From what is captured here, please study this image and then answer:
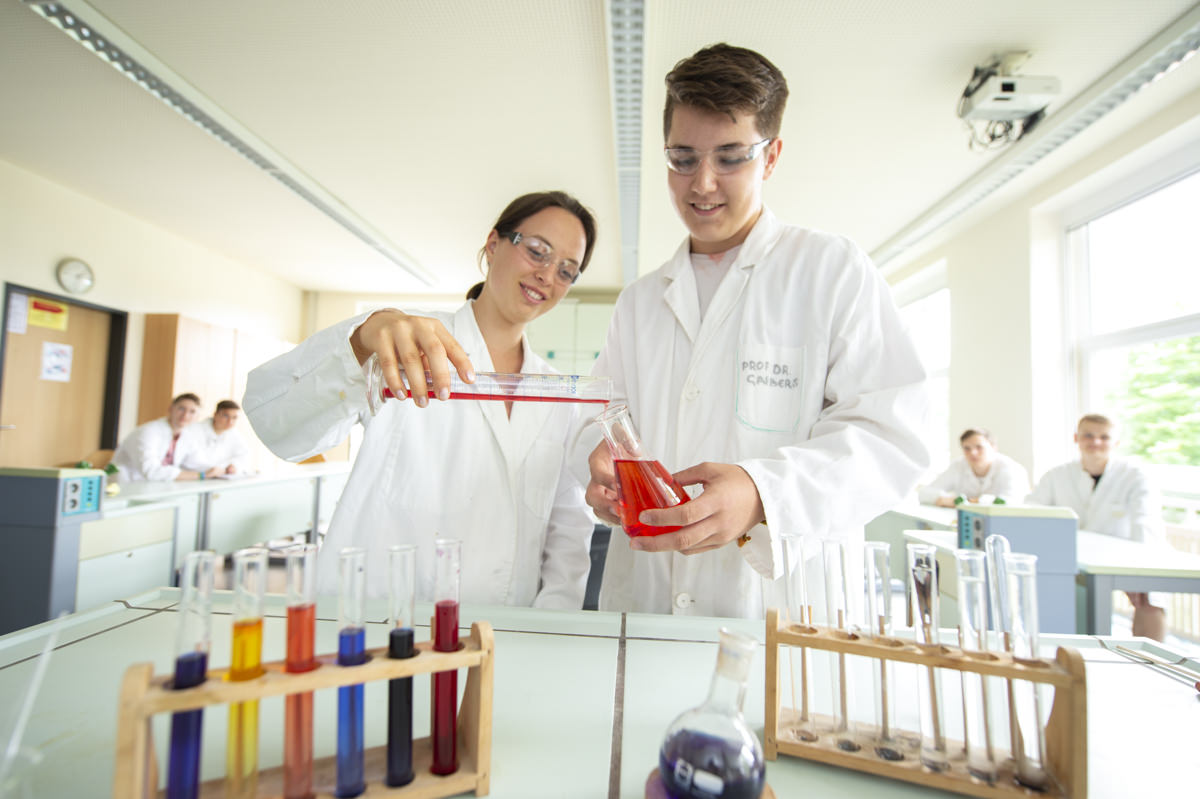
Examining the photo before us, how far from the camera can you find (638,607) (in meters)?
1.45

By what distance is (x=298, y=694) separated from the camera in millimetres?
602

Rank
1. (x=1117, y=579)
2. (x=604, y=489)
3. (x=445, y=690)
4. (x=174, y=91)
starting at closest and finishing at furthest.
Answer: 1. (x=445, y=690)
2. (x=604, y=489)
3. (x=1117, y=579)
4. (x=174, y=91)

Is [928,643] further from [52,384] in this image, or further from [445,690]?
[52,384]

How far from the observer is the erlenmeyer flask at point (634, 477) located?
1.02 m

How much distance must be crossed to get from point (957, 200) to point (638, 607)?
17.7ft

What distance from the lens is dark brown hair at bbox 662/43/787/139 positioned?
125 centimetres

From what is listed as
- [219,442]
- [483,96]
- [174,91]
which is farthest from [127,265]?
[483,96]

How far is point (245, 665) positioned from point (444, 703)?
0.21 meters

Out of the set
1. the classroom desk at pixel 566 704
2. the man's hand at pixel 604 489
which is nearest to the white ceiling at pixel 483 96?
the man's hand at pixel 604 489

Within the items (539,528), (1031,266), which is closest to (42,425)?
(539,528)

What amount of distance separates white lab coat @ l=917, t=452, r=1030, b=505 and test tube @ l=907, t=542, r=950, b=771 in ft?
16.0

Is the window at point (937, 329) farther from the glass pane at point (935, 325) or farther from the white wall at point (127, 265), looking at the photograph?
the white wall at point (127, 265)

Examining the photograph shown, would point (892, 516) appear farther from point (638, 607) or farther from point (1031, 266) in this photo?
point (638, 607)

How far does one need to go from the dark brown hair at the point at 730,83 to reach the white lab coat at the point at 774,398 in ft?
0.94
